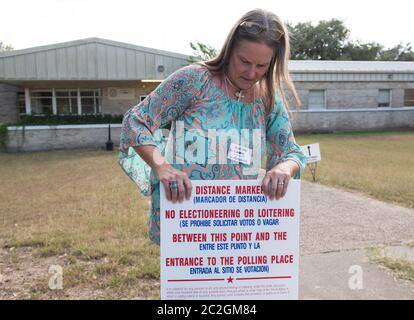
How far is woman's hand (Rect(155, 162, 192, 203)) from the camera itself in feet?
5.15

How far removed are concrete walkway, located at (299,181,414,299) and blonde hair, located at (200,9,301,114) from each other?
1.97 meters

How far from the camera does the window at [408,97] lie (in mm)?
23438

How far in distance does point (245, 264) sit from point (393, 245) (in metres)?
3.27

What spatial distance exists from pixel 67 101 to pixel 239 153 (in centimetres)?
1939

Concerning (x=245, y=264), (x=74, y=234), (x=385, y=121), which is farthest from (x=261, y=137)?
(x=385, y=121)

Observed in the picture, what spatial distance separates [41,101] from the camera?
63.9ft

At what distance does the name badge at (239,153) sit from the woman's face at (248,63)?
0.26m

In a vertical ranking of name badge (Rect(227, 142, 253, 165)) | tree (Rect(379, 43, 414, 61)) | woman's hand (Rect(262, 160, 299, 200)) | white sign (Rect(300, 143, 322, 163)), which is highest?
tree (Rect(379, 43, 414, 61))

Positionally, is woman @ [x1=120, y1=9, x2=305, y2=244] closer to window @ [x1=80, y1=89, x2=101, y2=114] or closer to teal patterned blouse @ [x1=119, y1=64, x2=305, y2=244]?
teal patterned blouse @ [x1=119, y1=64, x2=305, y2=244]

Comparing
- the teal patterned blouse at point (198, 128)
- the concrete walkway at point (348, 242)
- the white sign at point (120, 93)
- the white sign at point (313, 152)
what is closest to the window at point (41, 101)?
the white sign at point (120, 93)

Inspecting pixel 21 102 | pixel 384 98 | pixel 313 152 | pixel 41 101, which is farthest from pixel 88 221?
pixel 384 98

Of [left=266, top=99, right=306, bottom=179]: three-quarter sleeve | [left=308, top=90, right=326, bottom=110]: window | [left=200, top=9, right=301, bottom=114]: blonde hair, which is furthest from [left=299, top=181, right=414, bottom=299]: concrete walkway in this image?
[left=308, top=90, right=326, bottom=110]: window

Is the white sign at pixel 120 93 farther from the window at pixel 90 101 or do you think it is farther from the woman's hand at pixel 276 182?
the woman's hand at pixel 276 182
